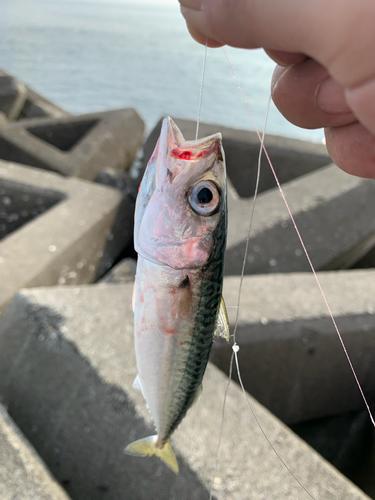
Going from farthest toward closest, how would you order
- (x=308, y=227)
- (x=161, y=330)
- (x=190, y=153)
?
1. (x=308, y=227)
2. (x=161, y=330)
3. (x=190, y=153)

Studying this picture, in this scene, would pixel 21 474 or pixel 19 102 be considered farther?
pixel 19 102

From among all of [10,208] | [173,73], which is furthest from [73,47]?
[10,208]

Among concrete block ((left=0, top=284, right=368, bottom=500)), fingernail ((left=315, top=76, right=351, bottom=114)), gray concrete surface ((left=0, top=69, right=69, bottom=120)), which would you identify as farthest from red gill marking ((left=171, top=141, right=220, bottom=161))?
gray concrete surface ((left=0, top=69, right=69, bottom=120))

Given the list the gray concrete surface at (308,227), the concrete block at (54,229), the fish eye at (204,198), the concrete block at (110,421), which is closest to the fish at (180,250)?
the fish eye at (204,198)

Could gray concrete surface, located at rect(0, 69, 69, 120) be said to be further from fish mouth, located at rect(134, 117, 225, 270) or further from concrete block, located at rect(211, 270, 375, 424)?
fish mouth, located at rect(134, 117, 225, 270)

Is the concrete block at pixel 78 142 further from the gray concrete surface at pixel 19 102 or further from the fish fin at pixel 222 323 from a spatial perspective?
the fish fin at pixel 222 323

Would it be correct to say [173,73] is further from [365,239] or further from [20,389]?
[20,389]

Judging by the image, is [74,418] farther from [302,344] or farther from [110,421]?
[302,344]

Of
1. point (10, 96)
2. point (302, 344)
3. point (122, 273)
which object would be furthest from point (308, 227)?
point (10, 96)
